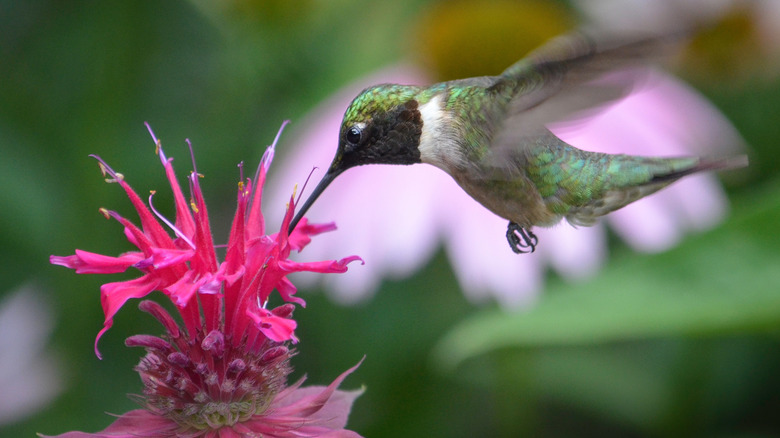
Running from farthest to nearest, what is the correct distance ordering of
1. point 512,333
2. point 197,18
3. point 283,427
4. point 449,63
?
point 197,18 → point 449,63 → point 512,333 → point 283,427

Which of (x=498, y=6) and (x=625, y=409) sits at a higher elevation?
(x=498, y=6)

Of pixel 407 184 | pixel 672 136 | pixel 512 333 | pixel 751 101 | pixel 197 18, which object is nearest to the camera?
pixel 512 333

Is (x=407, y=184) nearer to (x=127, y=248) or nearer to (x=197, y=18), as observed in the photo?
(x=127, y=248)

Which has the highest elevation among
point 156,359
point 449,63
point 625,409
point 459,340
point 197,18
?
point 197,18

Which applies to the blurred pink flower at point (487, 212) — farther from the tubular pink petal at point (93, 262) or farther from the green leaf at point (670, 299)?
the tubular pink petal at point (93, 262)

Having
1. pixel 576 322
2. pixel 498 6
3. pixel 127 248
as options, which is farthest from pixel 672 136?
pixel 127 248

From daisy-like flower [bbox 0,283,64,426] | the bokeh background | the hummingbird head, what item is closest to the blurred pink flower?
the bokeh background

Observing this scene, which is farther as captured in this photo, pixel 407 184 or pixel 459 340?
pixel 407 184

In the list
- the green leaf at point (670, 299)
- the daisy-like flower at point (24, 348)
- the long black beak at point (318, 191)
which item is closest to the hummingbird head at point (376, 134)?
the long black beak at point (318, 191)
